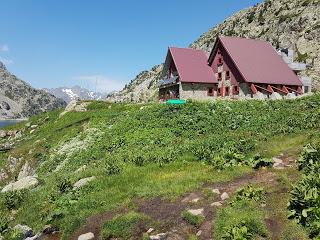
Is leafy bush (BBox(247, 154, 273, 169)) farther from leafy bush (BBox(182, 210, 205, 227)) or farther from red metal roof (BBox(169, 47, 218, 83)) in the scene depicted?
red metal roof (BBox(169, 47, 218, 83))

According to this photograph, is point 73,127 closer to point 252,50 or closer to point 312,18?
point 252,50

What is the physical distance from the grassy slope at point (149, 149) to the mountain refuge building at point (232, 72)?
65.5ft

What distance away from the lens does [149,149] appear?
2827 centimetres

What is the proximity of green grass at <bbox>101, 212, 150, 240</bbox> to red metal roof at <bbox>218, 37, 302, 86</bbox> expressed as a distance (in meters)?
44.3

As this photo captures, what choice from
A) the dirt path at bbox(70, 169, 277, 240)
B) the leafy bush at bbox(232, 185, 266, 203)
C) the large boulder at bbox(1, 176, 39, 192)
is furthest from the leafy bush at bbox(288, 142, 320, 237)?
the large boulder at bbox(1, 176, 39, 192)

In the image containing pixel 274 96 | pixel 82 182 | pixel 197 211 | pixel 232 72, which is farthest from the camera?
pixel 232 72

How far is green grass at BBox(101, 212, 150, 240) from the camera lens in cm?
1595

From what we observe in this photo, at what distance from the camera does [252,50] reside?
63875 mm

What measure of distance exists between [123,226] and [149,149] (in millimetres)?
12163

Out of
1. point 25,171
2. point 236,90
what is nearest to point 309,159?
point 25,171

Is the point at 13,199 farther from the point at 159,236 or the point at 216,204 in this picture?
the point at 216,204

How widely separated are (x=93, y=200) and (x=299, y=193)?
9.65 m

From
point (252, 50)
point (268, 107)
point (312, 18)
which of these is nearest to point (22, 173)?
point (268, 107)

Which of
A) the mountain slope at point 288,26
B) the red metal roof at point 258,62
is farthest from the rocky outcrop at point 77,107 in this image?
the mountain slope at point 288,26
